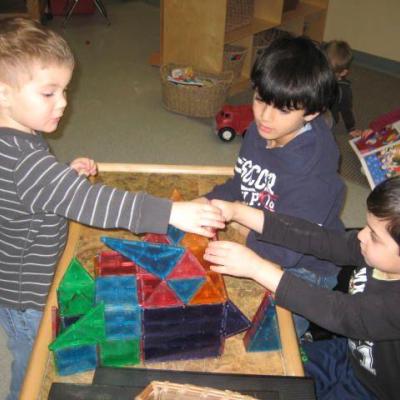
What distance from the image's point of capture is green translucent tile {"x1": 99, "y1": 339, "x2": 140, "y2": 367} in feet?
2.45

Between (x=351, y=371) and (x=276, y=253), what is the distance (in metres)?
0.30

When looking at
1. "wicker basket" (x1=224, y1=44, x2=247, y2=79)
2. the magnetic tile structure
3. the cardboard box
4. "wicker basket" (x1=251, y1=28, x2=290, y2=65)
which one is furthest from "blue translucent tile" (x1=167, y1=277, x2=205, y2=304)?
the cardboard box

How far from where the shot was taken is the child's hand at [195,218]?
30.2 inches

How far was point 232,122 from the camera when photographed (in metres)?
2.60

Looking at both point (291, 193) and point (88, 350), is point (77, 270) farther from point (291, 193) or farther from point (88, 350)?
point (291, 193)

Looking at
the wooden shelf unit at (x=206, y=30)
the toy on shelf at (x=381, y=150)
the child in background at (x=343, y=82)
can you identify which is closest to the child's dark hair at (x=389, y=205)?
the toy on shelf at (x=381, y=150)

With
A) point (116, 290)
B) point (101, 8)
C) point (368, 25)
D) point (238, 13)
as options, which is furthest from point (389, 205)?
point (101, 8)

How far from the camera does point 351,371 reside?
39.5 inches

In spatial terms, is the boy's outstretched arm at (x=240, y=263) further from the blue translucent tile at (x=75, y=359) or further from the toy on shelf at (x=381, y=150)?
the toy on shelf at (x=381, y=150)

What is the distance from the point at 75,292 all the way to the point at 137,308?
0.36ft

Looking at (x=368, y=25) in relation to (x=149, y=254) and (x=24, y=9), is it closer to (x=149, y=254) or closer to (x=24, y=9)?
(x=24, y=9)

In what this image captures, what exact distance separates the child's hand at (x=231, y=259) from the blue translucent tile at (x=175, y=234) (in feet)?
0.19

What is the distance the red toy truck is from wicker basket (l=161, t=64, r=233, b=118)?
0.19 m

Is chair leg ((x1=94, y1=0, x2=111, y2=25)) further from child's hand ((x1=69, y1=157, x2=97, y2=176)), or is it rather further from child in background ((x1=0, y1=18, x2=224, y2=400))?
child in background ((x1=0, y1=18, x2=224, y2=400))
